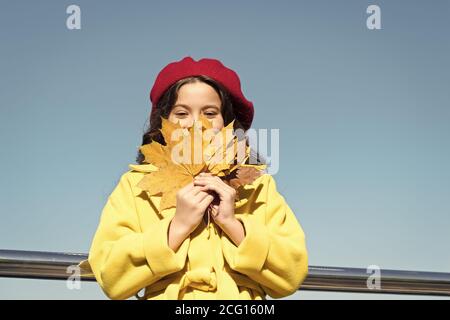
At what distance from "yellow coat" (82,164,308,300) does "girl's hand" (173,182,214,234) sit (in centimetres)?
6

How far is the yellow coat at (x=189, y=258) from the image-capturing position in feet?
6.97

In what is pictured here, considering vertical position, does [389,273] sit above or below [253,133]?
below

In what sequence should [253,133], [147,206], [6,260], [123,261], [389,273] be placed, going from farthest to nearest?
[389,273]
[253,133]
[6,260]
[147,206]
[123,261]

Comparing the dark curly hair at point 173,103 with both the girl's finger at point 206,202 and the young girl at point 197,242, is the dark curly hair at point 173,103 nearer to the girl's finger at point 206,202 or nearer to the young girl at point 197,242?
the young girl at point 197,242

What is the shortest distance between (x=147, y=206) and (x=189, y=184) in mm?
245

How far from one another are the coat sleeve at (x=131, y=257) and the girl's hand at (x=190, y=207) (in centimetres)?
5

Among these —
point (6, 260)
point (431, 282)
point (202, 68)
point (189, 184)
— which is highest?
point (202, 68)

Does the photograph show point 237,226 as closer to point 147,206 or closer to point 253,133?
point 147,206

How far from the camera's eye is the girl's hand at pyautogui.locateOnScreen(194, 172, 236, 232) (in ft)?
7.06

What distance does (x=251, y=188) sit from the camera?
2.44m

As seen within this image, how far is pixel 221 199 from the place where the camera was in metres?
2.15

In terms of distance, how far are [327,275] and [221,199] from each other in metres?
0.83

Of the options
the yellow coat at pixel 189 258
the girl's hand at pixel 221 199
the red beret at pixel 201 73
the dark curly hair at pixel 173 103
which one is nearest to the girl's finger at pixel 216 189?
the girl's hand at pixel 221 199
